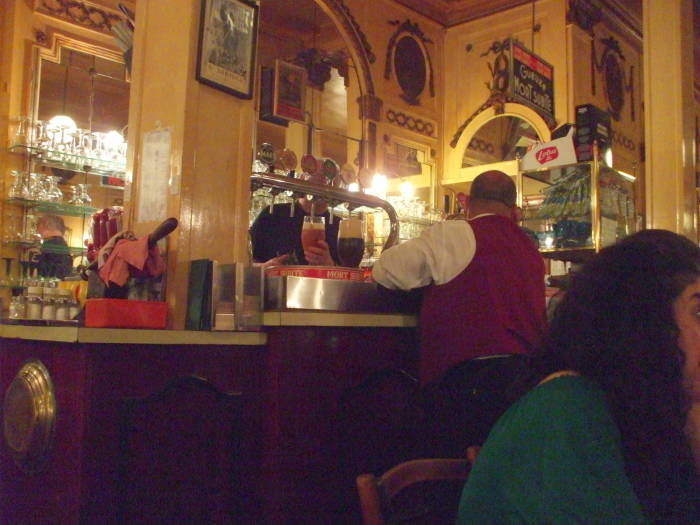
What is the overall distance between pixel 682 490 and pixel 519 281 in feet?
4.34

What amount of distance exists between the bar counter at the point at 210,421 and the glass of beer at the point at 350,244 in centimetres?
29

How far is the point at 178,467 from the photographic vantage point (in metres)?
2.05

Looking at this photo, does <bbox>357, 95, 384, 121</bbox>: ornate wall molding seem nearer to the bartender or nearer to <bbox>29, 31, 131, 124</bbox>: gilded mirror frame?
<bbox>29, 31, 131, 124</bbox>: gilded mirror frame

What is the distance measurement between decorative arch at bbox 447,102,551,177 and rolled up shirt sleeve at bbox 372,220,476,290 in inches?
166

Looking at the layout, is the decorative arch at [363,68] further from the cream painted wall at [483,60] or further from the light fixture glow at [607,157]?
the light fixture glow at [607,157]

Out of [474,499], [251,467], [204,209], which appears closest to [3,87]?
[204,209]

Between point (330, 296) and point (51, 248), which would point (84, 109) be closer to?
point (51, 248)

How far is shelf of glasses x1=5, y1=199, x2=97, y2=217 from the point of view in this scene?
508cm

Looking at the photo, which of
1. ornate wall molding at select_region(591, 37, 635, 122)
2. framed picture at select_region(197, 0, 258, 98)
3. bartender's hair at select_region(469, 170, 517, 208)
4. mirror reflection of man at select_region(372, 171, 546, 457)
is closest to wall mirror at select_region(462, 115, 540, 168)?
ornate wall molding at select_region(591, 37, 635, 122)

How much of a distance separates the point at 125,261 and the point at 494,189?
1.30 m

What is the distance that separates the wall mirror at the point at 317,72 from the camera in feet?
21.0

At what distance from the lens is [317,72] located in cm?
654

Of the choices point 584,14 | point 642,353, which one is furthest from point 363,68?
point 642,353

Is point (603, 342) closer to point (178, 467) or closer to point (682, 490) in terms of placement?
point (682, 490)
